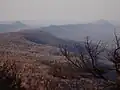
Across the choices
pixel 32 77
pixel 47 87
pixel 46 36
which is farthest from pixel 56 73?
pixel 46 36

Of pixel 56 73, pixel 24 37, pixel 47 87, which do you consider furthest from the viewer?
Answer: pixel 24 37

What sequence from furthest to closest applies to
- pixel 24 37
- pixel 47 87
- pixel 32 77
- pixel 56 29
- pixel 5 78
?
pixel 56 29 < pixel 24 37 < pixel 32 77 < pixel 5 78 < pixel 47 87

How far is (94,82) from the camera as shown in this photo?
1340cm

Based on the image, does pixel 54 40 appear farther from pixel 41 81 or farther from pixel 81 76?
pixel 41 81

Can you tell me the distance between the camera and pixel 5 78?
39.2 feet

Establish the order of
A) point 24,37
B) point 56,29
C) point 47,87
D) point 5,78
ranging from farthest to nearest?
point 56,29
point 24,37
point 5,78
point 47,87

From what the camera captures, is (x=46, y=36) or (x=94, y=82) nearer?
(x=94, y=82)

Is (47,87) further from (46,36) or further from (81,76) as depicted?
(46,36)

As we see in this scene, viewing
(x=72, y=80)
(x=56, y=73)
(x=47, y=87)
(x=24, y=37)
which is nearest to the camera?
(x=47, y=87)

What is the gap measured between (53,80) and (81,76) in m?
2.54

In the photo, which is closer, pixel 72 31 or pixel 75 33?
pixel 75 33

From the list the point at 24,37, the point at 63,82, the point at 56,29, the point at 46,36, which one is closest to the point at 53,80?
the point at 63,82

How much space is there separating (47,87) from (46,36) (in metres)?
31.3

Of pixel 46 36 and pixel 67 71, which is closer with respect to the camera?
pixel 67 71
